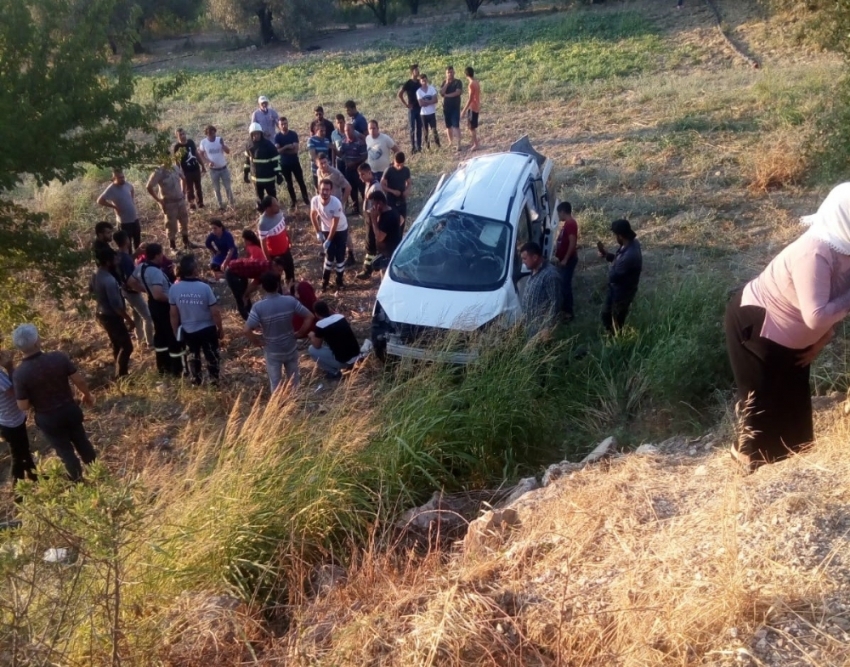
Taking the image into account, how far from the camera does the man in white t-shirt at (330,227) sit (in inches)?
380

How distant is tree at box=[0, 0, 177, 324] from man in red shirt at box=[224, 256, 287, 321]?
1655mm

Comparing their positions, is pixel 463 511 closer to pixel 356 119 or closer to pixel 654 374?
pixel 654 374

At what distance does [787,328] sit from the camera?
11.5ft

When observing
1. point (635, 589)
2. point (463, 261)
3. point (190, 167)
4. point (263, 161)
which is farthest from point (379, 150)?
point (635, 589)

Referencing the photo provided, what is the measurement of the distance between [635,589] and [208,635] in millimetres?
1850

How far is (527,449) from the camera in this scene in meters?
5.39

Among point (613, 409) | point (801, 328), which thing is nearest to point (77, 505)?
point (801, 328)

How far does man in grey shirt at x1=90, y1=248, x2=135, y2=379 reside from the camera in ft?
26.1

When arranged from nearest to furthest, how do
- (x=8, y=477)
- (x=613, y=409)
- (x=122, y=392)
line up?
(x=613, y=409) → (x=8, y=477) → (x=122, y=392)

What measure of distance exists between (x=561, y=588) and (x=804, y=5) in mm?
15383

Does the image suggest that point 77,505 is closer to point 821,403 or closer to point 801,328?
point 801,328

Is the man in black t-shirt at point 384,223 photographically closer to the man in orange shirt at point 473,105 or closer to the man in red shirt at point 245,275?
the man in red shirt at point 245,275

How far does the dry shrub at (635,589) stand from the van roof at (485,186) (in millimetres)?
4808

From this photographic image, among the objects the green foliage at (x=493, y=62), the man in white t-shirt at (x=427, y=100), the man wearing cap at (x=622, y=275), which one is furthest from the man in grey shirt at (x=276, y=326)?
the green foliage at (x=493, y=62)
